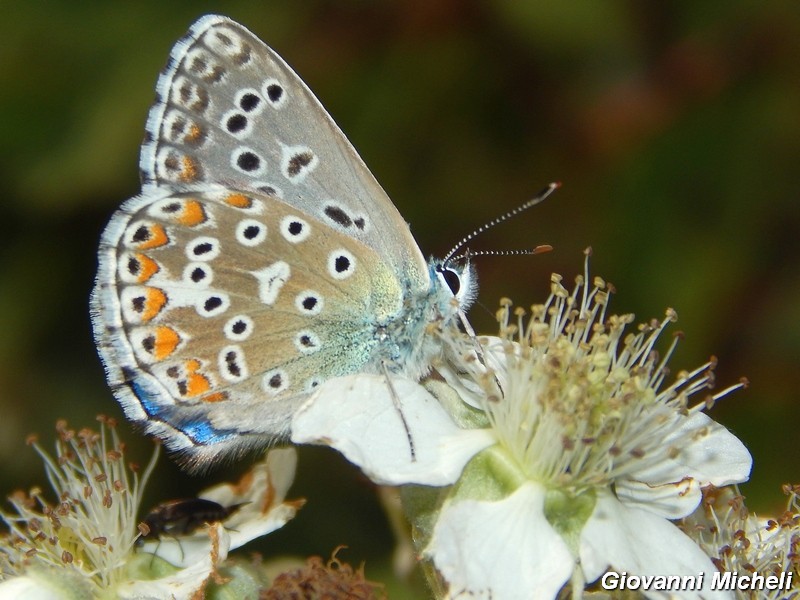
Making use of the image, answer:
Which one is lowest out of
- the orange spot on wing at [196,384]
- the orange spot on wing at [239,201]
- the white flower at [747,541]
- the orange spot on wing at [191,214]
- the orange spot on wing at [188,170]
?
the white flower at [747,541]

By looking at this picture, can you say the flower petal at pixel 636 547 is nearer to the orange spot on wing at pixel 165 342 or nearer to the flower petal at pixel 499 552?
the flower petal at pixel 499 552

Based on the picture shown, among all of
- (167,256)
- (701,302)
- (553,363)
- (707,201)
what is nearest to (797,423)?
(701,302)

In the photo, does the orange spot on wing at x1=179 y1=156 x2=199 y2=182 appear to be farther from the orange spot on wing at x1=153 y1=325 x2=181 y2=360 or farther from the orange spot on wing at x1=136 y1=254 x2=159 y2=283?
the orange spot on wing at x1=153 y1=325 x2=181 y2=360

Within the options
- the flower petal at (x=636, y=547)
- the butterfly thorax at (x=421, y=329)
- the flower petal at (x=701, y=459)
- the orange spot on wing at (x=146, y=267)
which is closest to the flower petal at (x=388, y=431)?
the butterfly thorax at (x=421, y=329)

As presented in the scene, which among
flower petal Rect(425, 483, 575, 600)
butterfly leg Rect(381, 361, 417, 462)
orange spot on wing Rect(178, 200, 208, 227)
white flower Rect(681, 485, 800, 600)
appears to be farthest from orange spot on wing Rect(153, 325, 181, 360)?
white flower Rect(681, 485, 800, 600)

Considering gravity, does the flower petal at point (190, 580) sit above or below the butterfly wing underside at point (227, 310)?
below

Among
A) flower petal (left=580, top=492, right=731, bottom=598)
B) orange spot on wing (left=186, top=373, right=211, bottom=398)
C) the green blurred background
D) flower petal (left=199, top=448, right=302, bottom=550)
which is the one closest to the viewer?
flower petal (left=580, top=492, right=731, bottom=598)

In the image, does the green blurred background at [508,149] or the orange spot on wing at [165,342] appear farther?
the green blurred background at [508,149]

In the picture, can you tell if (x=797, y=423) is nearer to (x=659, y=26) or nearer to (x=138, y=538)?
(x=659, y=26)
